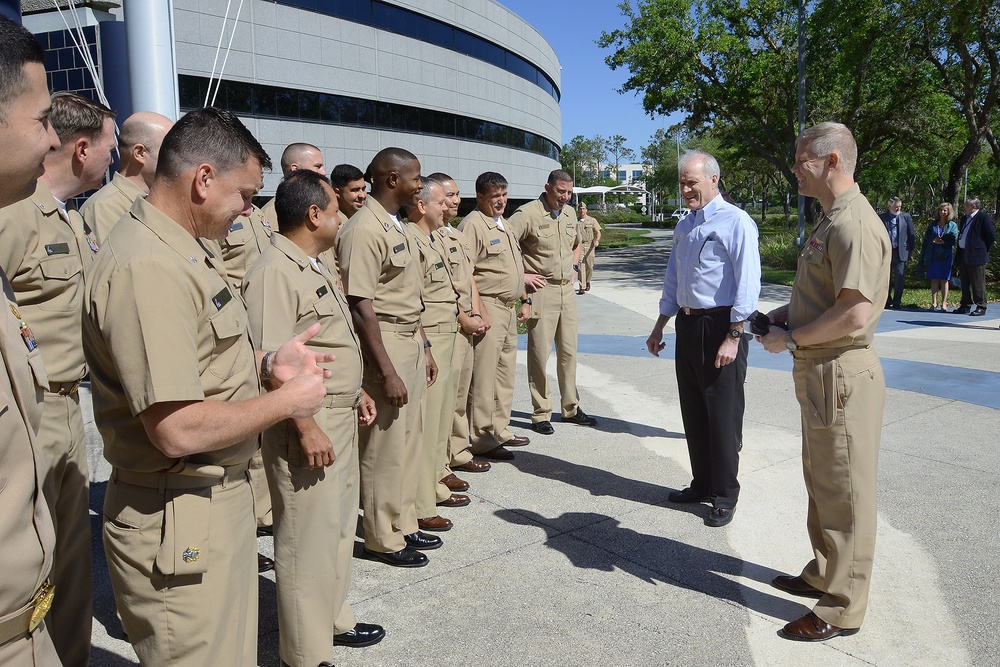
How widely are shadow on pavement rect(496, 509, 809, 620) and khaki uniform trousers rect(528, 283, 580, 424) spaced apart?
6.78 ft

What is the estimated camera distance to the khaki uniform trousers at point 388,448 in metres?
4.13

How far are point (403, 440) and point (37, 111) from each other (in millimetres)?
2873

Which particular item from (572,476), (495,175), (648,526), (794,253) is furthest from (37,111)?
(794,253)

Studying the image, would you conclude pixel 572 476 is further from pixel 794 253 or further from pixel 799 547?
pixel 794 253

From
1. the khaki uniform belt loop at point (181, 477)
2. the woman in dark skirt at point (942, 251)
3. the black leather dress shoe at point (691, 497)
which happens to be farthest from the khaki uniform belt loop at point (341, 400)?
the woman in dark skirt at point (942, 251)

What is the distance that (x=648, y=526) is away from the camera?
15.4 feet

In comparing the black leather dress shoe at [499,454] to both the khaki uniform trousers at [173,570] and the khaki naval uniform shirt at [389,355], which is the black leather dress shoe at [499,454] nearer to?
the khaki naval uniform shirt at [389,355]

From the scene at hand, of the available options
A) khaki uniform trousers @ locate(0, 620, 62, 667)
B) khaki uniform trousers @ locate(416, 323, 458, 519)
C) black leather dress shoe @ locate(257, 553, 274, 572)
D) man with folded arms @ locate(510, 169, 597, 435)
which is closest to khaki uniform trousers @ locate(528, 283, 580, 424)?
man with folded arms @ locate(510, 169, 597, 435)

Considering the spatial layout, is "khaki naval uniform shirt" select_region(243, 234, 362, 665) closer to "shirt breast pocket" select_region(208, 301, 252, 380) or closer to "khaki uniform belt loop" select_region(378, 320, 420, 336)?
"shirt breast pocket" select_region(208, 301, 252, 380)

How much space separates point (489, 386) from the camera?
6207 millimetres

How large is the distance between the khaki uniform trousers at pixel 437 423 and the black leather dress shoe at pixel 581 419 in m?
2.12

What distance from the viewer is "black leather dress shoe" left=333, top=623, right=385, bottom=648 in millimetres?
3404

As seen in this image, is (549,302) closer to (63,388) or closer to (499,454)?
(499,454)

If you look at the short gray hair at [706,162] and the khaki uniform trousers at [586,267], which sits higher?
the short gray hair at [706,162]
